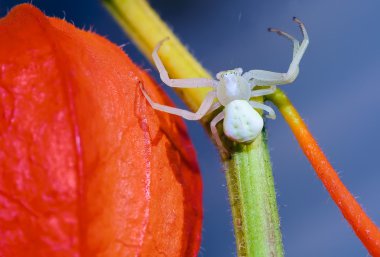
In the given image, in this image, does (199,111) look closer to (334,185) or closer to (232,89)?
(232,89)

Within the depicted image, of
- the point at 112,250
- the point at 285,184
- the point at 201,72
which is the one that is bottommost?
the point at 112,250

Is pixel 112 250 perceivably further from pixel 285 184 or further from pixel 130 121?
pixel 285 184

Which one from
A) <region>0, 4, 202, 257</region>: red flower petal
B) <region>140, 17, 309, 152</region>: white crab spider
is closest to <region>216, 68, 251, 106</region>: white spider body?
<region>140, 17, 309, 152</region>: white crab spider

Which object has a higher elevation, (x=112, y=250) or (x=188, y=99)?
(x=188, y=99)

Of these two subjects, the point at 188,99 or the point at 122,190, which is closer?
the point at 122,190

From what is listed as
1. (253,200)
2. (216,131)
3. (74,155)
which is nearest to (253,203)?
(253,200)

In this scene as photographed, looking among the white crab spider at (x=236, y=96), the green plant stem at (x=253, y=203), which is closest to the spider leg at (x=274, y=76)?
the white crab spider at (x=236, y=96)

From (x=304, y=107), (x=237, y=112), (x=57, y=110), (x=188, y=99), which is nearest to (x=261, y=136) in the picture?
(x=237, y=112)
